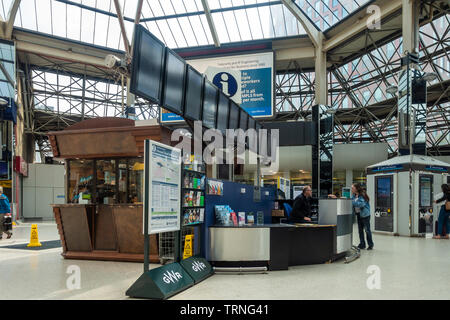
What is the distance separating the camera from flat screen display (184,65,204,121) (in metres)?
5.72

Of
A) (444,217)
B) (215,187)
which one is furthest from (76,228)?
(444,217)

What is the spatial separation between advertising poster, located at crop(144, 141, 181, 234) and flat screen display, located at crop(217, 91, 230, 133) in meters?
2.11

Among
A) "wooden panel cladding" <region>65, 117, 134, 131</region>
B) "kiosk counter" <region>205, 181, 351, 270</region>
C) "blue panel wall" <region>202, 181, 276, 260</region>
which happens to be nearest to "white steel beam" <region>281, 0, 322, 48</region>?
"blue panel wall" <region>202, 181, 276, 260</region>

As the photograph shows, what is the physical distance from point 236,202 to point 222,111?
1.75m

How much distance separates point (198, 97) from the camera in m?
6.11

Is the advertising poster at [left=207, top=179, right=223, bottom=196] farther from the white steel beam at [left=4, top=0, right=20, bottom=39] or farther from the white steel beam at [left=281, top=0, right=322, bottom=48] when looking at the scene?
the white steel beam at [left=4, top=0, right=20, bottom=39]

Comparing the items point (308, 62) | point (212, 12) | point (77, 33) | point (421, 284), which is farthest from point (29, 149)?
point (421, 284)

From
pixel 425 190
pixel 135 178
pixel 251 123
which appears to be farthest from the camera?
pixel 425 190

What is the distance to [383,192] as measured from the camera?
12875 mm

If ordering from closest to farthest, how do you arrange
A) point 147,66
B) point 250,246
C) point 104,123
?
point 147,66
point 250,246
point 104,123

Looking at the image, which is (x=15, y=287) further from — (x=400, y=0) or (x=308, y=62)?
(x=308, y=62)

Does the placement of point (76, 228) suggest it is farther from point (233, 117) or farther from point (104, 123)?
point (233, 117)

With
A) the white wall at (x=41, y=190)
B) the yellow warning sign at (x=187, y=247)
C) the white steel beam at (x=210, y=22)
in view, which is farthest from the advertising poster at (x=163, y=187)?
the white wall at (x=41, y=190)

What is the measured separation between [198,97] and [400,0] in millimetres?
11876
